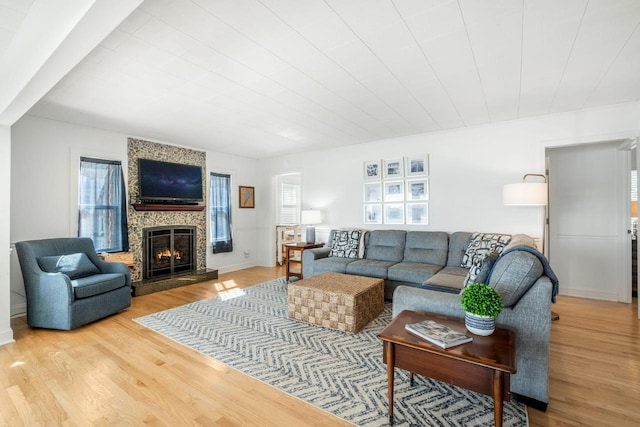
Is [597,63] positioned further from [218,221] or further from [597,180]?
[218,221]

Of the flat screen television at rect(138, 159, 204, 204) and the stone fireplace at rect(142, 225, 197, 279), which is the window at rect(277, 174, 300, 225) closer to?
the flat screen television at rect(138, 159, 204, 204)

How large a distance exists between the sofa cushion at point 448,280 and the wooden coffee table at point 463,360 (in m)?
1.29

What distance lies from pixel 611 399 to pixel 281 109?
374 centimetres

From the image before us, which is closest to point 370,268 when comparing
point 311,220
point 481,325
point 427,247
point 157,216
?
point 427,247

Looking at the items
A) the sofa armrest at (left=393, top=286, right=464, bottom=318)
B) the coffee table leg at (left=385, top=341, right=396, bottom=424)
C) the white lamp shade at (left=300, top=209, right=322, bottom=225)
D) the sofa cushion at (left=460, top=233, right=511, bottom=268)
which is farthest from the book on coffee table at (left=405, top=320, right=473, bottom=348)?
the white lamp shade at (left=300, top=209, right=322, bottom=225)


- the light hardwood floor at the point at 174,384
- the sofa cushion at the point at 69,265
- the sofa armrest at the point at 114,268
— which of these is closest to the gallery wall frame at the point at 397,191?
the light hardwood floor at the point at 174,384

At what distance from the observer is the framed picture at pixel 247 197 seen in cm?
635

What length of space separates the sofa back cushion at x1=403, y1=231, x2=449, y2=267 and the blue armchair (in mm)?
3826

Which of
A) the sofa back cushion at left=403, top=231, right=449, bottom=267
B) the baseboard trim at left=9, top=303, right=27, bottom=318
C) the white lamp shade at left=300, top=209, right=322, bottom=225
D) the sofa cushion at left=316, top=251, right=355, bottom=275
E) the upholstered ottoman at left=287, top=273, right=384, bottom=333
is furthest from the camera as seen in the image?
the white lamp shade at left=300, top=209, right=322, bottom=225

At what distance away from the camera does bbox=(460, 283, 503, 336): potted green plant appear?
1585mm

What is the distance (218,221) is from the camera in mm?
5824

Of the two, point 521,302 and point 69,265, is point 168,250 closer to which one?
point 69,265

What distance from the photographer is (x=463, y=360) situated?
4.73ft

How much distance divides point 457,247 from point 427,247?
1.32ft
